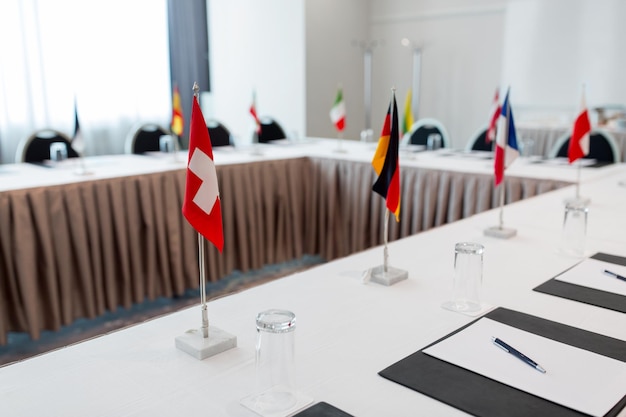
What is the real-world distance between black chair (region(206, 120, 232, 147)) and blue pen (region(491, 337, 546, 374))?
349 cm

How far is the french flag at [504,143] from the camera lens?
6.32ft

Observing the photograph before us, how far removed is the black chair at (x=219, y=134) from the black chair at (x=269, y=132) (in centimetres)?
36

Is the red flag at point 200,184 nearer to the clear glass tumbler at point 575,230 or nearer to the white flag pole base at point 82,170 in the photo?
the clear glass tumbler at point 575,230

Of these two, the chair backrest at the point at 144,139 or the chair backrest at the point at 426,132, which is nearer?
the chair backrest at the point at 144,139

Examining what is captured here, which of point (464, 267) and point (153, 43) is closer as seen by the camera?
point (464, 267)

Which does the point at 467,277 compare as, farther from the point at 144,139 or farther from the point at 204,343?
the point at 144,139

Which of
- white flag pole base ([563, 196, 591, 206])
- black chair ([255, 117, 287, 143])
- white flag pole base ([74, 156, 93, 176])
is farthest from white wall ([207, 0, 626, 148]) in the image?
white flag pole base ([563, 196, 591, 206])

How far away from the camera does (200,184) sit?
1072 millimetres

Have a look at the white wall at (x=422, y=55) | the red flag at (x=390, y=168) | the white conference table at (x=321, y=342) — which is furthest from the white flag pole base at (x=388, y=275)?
the white wall at (x=422, y=55)

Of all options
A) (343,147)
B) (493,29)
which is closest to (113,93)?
(343,147)

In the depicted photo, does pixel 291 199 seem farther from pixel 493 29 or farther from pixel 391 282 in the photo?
pixel 493 29

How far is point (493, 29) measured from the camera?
6.14 m

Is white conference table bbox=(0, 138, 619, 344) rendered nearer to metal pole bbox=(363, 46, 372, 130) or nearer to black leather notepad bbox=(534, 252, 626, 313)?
black leather notepad bbox=(534, 252, 626, 313)

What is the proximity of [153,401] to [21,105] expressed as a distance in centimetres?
506
